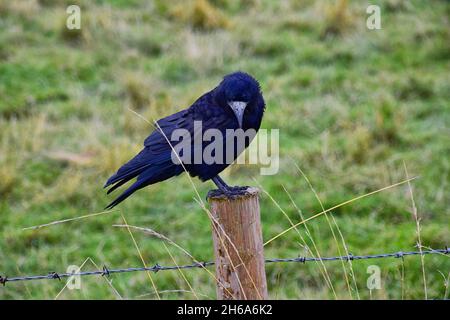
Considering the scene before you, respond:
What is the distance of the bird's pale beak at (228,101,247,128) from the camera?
393 centimetres

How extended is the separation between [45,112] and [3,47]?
1584mm

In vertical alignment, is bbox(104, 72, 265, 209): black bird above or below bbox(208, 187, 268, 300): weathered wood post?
above

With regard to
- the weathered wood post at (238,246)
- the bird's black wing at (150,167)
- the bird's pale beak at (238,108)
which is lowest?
the weathered wood post at (238,246)

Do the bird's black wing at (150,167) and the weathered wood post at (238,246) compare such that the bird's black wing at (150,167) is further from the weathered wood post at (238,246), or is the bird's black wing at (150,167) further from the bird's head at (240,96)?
the weathered wood post at (238,246)

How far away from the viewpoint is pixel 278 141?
22.3 ft

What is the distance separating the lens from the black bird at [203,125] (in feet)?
12.9

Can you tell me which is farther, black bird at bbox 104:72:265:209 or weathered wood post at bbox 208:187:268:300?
black bird at bbox 104:72:265:209

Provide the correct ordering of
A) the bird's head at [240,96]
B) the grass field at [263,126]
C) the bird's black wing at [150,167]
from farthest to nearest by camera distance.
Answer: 1. the grass field at [263,126]
2. the bird's head at [240,96]
3. the bird's black wing at [150,167]

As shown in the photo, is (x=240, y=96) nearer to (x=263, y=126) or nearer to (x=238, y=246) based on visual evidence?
(x=238, y=246)

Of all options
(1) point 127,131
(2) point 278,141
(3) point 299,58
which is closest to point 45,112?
(1) point 127,131

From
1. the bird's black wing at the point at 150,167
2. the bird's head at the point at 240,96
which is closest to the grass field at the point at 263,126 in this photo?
the bird's black wing at the point at 150,167

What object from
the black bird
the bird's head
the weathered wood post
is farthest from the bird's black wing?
the weathered wood post

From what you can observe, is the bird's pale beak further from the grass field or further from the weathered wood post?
→ the weathered wood post

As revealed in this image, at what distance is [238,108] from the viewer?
3.96 metres
